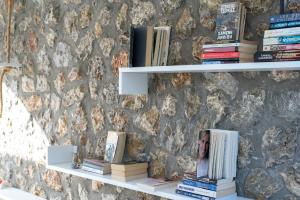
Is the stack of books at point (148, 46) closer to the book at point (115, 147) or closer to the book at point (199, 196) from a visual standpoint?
the book at point (115, 147)

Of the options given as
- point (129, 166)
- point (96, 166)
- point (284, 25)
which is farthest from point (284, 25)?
point (96, 166)

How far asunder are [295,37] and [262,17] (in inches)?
13.2

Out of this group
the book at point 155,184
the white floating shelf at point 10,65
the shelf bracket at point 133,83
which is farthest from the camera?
the white floating shelf at point 10,65

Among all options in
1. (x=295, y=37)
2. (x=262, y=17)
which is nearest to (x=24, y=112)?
(x=262, y=17)

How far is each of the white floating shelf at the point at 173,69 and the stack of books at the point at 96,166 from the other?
0.46 m

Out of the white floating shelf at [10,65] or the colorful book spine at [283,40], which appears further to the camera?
the white floating shelf at [10,65]

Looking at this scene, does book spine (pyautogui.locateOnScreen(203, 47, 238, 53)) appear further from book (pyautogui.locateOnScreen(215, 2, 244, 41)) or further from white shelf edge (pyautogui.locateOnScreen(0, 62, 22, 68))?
white shelf edge (pyautogui.locateOnScreen(0, 62, 22, 68))

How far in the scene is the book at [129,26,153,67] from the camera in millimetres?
2023

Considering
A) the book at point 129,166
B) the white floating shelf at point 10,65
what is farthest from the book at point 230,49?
the white floating shelf at point 10,65

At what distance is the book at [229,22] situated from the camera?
1.72 meters

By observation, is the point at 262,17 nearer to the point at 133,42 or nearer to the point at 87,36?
the point at 133,42

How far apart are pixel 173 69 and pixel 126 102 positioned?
0.66m

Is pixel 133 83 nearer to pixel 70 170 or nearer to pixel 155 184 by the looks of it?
pixel 155 184

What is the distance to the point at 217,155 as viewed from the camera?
1.81m
